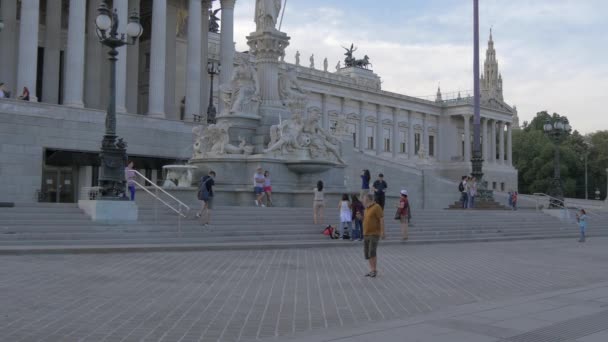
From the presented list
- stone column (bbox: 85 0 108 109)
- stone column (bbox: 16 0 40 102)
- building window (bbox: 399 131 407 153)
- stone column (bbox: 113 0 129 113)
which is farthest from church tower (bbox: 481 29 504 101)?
stone column (bbox: 16 0 40 102)

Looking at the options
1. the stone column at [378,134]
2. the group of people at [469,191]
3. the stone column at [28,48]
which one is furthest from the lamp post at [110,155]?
the stone column at [378,134]

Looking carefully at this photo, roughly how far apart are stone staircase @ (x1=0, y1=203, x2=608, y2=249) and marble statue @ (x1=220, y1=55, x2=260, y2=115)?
272 inches

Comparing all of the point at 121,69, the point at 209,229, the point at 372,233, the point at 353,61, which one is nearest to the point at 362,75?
the point at 353,61

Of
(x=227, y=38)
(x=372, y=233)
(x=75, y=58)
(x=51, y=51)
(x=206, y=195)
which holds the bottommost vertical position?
(x=372, y=233)

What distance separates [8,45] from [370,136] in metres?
52.8

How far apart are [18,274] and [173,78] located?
3823 cm

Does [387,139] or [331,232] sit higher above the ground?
[387,139]

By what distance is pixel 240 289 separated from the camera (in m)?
10.2

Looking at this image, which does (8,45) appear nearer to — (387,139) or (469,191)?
(469,191)

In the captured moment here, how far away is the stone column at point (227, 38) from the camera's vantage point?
44.8 m

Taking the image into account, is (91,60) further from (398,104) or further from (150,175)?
(398,104)

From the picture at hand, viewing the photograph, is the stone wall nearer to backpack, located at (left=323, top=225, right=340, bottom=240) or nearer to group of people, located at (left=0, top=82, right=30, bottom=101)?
group of people, located at (left=0, top=82, right=30, bottom=101)

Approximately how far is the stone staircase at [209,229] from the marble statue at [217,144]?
16.2 ft

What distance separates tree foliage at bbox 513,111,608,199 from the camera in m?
87.0
